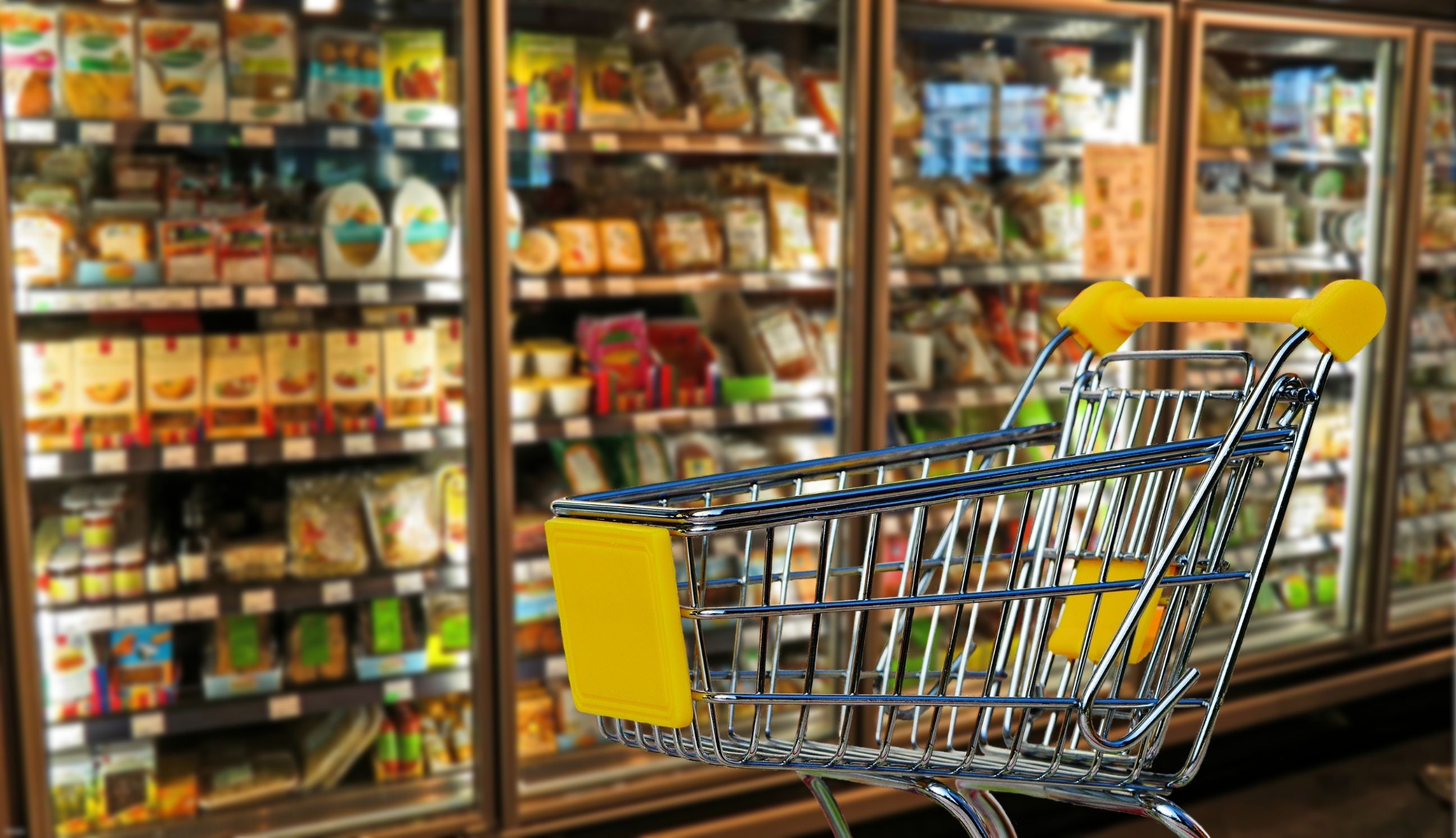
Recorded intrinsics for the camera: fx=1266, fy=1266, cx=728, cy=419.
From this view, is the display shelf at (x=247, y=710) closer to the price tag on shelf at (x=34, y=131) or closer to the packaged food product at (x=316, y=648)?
the packaged food product at (x=316, y=648)

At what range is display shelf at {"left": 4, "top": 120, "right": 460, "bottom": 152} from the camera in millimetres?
2246

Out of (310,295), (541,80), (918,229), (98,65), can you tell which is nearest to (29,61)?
(98,65)

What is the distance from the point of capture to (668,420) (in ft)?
9.05

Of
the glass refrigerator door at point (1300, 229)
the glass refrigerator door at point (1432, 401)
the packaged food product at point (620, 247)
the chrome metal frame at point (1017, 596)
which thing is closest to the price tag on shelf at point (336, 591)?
the packaged food product at point (620, 247)

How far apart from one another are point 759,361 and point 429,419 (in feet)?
2.60

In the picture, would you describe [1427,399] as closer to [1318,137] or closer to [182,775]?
[1318,137]

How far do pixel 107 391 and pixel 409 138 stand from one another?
2.47 feet

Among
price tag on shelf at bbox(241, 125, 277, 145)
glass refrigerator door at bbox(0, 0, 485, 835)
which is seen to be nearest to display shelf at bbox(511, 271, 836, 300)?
glass refrigerator door at bbox(0, 0, 485, 835)

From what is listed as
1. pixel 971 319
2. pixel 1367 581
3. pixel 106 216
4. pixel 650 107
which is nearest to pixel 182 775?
pixel 106 216

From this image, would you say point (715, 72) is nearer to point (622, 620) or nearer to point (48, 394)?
point (48, 394)

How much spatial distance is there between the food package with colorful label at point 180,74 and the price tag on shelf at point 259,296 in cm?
32

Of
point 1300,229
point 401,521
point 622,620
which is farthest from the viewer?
point 1300,229

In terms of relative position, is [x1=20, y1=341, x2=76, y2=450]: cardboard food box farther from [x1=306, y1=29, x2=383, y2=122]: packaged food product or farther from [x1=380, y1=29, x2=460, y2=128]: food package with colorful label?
[x1=380, y1=29, x2=460, y2=128]: food package with colorful label

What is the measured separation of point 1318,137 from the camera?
3615 millimetres
